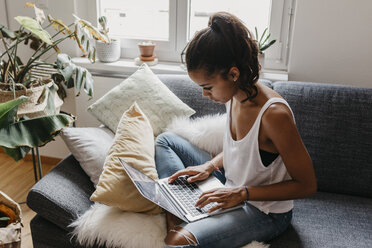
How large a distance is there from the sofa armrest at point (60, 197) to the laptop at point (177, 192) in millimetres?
263

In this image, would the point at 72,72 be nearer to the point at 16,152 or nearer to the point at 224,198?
the point at 16,152

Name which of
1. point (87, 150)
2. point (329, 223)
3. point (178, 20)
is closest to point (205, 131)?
point (87, 150)

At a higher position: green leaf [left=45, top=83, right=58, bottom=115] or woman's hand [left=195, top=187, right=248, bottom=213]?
green leaf [left=45, top=83, right=58, bottom=115]

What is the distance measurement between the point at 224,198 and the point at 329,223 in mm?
522

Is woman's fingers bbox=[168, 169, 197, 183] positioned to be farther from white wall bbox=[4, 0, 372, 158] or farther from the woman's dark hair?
white wall bbox=[4, 0, 372, 158]

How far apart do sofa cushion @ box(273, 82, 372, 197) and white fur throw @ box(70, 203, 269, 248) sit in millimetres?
Answer: 636

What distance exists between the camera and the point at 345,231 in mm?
1442

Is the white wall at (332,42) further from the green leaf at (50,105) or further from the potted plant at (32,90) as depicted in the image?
the green leaf at (50,105)

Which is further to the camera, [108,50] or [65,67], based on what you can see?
[108,50]

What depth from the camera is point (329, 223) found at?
4.89 feet

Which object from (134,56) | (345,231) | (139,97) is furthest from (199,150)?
(134,56)

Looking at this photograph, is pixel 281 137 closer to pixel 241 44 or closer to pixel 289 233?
pixel 241 44

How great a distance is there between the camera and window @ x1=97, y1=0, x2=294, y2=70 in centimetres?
223

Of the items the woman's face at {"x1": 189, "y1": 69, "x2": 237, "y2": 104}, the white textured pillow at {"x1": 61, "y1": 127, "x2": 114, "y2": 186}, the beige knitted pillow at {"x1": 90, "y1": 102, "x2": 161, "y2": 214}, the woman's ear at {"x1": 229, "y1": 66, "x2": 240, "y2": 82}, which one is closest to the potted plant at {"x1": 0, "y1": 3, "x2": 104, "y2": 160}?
the white textured pillow at {"x1": 61, "y1": 127, "x2": 114, "y2": 186}
